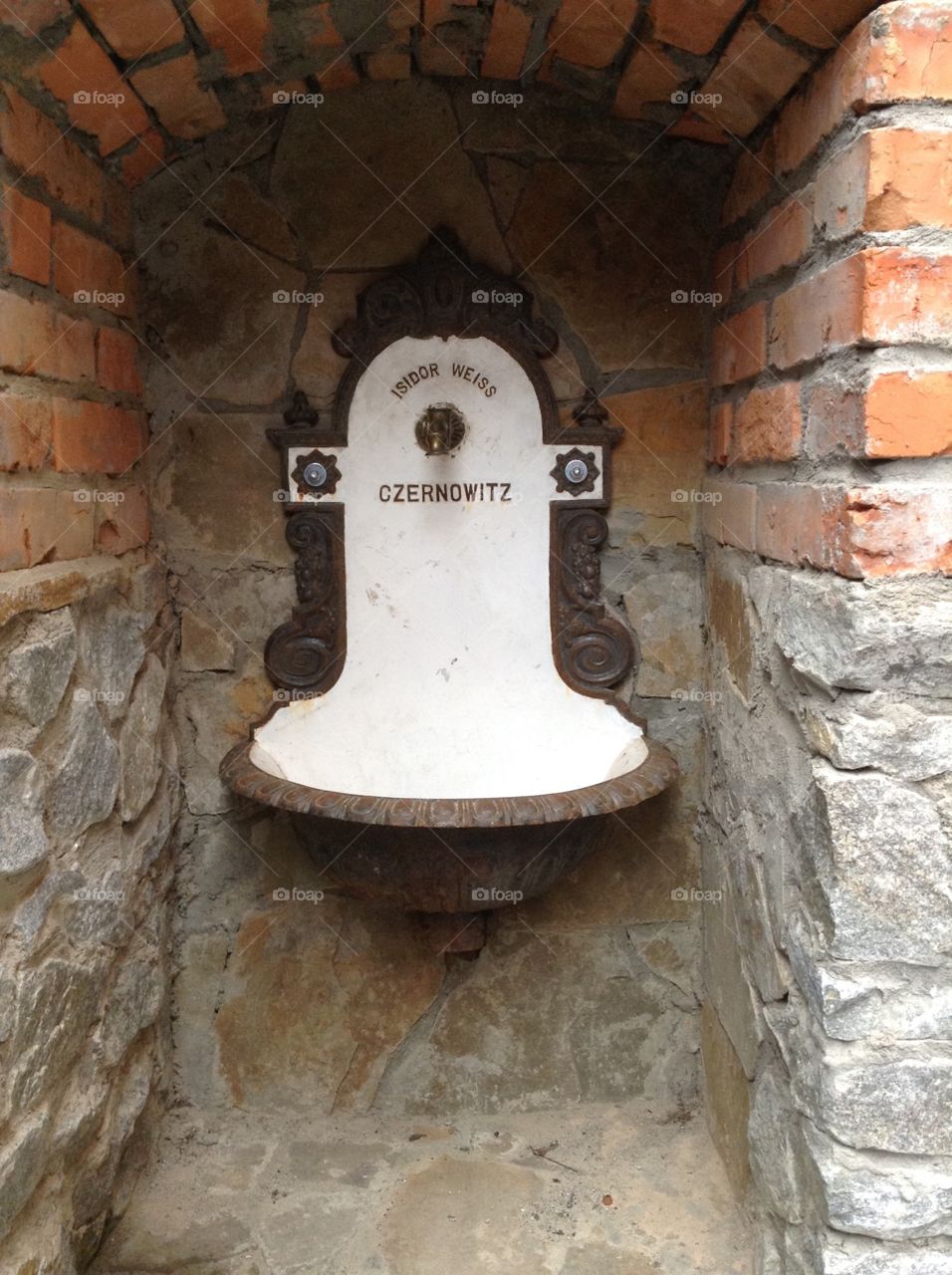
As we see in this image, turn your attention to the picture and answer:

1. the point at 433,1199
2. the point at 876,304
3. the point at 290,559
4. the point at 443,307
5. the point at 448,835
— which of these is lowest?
the point at 433,1199

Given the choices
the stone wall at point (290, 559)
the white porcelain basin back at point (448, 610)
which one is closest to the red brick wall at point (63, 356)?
the stone wall at point (290, 559)

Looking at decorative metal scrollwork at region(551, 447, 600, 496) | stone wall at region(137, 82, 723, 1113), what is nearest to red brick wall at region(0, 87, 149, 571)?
stone wall at region(137, 82, 723, 1113)

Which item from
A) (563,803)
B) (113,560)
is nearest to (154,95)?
(113,560)

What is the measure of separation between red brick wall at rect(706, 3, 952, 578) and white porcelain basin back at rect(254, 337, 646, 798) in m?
0.58

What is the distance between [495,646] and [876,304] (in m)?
0.87

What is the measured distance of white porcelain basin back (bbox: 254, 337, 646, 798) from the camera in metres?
1.74

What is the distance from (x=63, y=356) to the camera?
140cm

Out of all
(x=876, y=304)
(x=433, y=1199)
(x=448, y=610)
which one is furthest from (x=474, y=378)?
(x=433, y=1199)

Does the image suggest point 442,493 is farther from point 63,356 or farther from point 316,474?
point 63,356

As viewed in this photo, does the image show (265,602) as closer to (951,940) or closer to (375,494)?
(375,494)

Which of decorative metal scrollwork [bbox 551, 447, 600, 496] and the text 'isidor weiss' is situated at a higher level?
decorative metal scrollwork [bbox 551, 447, 600, 496]

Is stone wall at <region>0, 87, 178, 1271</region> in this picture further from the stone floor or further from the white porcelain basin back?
the white porcelain basin back

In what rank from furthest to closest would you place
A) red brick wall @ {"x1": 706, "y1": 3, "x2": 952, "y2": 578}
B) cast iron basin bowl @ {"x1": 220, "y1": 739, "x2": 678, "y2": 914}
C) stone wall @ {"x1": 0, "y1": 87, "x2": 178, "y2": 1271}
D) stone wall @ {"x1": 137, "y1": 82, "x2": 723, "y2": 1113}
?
stone wall @ {"x1": 137, "y1": 82, "x2": 723, "y2": 1113} → cast iron basin bowl @ {"x1": 220, "y1": 739, "x2": 678, "y2": 914} → stone wall @ {"x1": 0, "y1": 87, "x2": 178, "y2": 1271} → red brick wall @ {"x1": 706, "y1": 3, "x2": 952, "y2": 578}

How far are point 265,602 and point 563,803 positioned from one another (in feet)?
2.03
